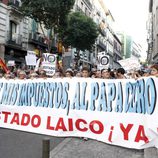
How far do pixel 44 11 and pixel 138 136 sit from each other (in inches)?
844

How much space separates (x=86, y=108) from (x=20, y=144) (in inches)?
57.6

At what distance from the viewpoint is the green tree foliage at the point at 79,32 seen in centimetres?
3438

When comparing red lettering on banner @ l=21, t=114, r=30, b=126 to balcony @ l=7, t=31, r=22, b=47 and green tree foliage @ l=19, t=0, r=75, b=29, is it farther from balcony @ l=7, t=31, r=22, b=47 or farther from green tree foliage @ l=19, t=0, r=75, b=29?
balcony @ l=7, t=31, r=22, b=47

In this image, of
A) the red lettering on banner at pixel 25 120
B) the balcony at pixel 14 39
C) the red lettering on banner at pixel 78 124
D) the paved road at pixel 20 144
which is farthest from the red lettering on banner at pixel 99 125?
the balcony at pixel 14 39

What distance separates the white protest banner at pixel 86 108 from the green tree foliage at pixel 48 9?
17.8 meters

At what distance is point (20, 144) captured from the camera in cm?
741

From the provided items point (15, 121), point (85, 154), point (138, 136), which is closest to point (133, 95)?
point (138, 136)

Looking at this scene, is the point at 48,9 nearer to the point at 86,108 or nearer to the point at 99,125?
the point at 86,108

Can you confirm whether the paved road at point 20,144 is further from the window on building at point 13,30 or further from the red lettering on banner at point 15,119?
the window on building at point 13,30

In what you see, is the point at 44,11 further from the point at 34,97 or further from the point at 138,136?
the point at 138,136

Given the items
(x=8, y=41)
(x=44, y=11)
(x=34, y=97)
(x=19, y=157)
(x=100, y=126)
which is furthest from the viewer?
(x=8, y=41)

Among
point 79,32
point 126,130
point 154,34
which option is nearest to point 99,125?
point 126,130

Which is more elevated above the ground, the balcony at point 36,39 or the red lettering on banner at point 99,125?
the balcony at point 36,39

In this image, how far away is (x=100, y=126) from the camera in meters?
6.95
